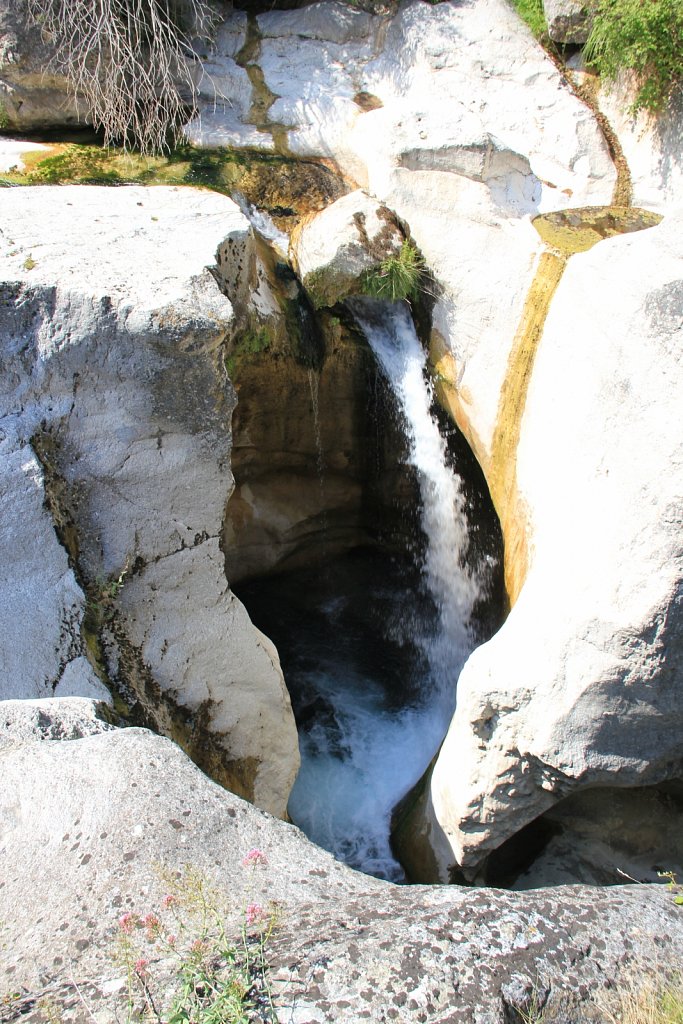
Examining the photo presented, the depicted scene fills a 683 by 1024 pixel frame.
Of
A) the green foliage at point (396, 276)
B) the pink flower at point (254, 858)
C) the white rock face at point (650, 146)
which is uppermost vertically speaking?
the white rock face at point (650, 146)

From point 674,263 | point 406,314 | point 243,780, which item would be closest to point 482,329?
point 406,314

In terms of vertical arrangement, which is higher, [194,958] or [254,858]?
[194,958]

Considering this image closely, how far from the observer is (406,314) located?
5137mm

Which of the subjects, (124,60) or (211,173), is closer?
(124,60)

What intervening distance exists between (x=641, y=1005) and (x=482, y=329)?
3.56 meters

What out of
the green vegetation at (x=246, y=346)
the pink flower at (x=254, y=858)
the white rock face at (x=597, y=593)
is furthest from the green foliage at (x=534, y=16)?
the pink flower at (x=254, y=858)

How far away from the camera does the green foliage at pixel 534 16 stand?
5758 mm

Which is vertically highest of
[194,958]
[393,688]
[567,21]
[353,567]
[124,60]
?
[567,21]

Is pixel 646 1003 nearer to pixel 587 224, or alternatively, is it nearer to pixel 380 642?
pixel 380 642

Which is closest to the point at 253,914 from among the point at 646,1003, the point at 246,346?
the point at 646,1003

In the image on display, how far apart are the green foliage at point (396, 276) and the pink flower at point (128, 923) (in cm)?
377

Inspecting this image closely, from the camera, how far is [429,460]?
5246 mm

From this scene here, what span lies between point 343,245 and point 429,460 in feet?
4.86

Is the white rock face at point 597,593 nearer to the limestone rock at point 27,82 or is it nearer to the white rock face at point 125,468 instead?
the white rock face at point 125,468
